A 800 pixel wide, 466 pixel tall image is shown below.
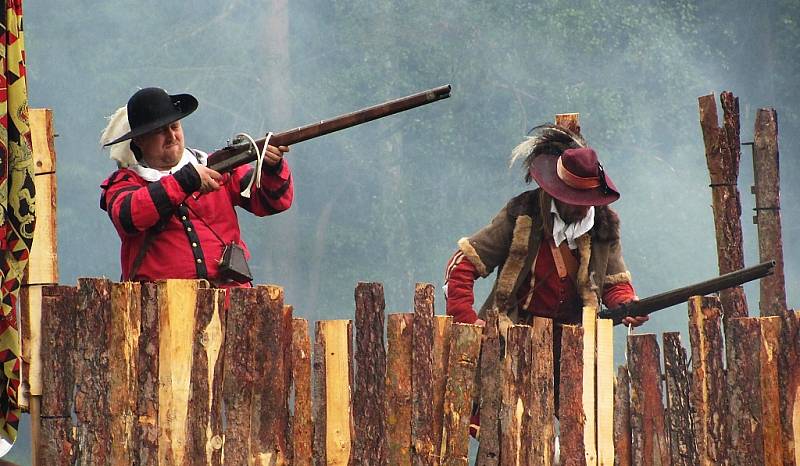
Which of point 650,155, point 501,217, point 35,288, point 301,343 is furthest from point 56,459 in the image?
point 650,155

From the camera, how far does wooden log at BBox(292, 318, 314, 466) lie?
3.97 m

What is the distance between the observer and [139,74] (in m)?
13.3

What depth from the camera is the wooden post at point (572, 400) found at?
4074 mm

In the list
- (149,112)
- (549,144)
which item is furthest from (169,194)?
(549,144)

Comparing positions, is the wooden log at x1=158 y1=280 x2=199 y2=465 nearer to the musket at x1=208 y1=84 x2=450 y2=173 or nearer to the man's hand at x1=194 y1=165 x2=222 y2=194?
the man's hand at x1=194 y1=165 x2=222 y2=194

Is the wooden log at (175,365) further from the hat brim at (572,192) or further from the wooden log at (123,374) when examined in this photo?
the hat brim at (572,192)

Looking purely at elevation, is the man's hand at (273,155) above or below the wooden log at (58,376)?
above

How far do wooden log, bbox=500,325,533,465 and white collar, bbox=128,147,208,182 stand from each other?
4.35 feet

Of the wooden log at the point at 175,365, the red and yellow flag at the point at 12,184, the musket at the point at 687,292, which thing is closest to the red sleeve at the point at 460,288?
the musket at the point at 687,292

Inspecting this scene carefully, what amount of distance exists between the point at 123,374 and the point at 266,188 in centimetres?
103

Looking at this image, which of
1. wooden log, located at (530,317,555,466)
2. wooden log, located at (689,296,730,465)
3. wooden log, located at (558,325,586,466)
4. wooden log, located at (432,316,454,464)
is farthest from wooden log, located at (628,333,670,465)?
wooden log, located at (432,316,454,464)

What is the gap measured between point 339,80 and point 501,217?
851 cm

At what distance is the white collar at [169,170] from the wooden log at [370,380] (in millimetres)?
832

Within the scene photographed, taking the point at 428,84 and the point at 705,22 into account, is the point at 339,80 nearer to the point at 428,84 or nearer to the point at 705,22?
the point at 428,84
